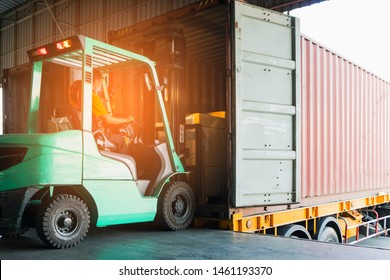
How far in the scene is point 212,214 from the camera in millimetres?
5016

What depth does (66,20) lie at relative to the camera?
18.3m

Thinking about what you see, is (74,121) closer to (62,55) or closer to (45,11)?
(62,55)

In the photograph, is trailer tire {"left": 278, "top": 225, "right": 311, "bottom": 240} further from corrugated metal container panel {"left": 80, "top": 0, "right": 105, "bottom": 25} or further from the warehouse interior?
corrugated metal container panel {"left": 80, "top": 0, "right": 105, "bottom": 25}

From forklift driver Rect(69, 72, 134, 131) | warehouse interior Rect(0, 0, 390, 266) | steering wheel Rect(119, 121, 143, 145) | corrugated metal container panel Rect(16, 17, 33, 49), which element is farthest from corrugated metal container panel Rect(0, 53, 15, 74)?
forklift driver Rect(69, 72, 134, 131)

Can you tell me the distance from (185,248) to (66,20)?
→ 16.7 metres

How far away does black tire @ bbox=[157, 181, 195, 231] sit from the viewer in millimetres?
4582

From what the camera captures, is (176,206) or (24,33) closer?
(176,206)

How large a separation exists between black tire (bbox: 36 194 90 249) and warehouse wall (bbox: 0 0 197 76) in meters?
10.7

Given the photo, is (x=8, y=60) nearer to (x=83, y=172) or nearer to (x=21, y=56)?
(x=21, y=56)

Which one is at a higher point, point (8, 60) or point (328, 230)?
point (8, 60)

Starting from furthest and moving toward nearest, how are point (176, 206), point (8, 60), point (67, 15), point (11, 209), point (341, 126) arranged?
point (8, 60) → point (67, 15) → point (341, 126) → point (176, 206) → point (11, 209)

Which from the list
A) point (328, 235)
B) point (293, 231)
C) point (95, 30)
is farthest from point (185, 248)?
point (95, 30)

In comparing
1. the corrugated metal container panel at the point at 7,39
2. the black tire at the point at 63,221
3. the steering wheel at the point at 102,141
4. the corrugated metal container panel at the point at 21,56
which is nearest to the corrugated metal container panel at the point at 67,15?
the corrugated metal container panel at the point at 21,56

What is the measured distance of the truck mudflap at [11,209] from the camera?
350 centimetres
